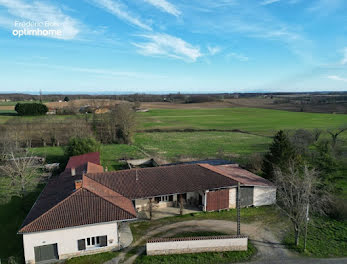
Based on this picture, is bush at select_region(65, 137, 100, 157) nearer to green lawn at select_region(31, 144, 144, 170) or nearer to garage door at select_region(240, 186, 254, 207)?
green lawn at select_region(31, 144, 144, 170)

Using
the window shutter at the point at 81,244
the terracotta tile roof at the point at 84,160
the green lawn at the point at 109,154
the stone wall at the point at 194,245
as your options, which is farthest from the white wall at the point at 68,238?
the green lawn at the point at 109,154

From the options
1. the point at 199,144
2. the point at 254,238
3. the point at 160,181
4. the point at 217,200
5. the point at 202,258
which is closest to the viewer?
the point at 202,258

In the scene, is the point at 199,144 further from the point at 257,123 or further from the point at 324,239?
the point at 324,239

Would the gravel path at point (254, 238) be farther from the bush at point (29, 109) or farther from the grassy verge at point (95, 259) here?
the bush at point (29, 109)

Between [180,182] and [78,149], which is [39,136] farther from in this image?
[180,182]

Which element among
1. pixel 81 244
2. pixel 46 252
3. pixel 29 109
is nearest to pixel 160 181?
pixel 81 244

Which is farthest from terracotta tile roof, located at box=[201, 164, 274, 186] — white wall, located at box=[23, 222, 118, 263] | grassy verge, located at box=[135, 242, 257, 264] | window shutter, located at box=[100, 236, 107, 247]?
window shutter, located at box=[100, 236, 107, 247]
